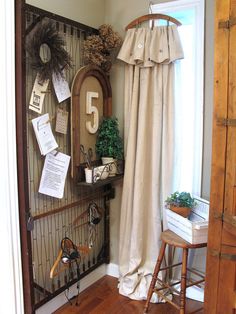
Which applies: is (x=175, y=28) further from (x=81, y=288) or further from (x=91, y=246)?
(x=81, y=288)

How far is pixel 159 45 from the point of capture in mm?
2250

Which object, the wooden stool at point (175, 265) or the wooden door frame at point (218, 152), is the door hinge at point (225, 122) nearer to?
the wooden door frame at point (218, 152)

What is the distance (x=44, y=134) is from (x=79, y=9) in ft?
3.39

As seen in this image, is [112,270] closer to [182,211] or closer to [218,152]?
[182,211]

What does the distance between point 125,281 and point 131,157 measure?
1.01 m

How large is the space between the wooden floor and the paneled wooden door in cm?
79

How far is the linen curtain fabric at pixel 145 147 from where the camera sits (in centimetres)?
227

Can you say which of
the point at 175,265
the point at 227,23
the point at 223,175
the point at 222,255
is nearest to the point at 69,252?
the point at 175,265

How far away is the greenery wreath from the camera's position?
180 centimetres

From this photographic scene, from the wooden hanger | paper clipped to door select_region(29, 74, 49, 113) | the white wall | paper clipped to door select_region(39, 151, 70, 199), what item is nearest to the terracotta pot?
paper clipped to door select_region(39, 151, 70, 199)

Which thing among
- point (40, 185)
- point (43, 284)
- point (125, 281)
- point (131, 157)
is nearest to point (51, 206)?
point (40, 185)

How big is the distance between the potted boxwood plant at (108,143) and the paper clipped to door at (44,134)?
0.48m

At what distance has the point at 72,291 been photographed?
237cm

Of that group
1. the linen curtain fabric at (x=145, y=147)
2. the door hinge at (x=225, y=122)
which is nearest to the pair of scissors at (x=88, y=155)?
the linen curtain fabric at (x=145, y=147)
